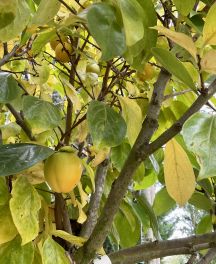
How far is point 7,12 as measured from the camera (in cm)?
44

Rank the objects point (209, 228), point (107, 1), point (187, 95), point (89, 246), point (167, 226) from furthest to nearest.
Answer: point (167, 226) < point (209, 228) < point (187, 95) < point (89, 246) < point (107, 1)

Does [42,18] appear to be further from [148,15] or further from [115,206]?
[115,206]

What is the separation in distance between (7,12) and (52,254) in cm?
26

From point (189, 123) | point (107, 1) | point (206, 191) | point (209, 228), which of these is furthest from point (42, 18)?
point (209, 228)

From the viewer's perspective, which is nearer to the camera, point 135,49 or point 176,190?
point 135,49

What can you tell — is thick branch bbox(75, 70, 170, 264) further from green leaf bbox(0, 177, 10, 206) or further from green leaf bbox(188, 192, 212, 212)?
green leaf bbox(188, 192, 212, 212)

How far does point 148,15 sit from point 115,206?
8.4 inches

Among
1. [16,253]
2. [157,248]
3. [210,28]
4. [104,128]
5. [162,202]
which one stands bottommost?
[162,202]

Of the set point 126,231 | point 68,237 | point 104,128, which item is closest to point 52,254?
point 68,237

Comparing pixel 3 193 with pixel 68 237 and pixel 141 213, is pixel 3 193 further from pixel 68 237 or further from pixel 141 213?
pixel 141 213

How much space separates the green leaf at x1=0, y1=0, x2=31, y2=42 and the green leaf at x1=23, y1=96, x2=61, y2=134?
0.26 ft

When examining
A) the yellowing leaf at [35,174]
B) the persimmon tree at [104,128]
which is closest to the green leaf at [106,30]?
the persimmon tree at [104,128]

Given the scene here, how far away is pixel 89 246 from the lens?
0.53m

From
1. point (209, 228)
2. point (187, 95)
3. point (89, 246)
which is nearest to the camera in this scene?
point (89, 246)
